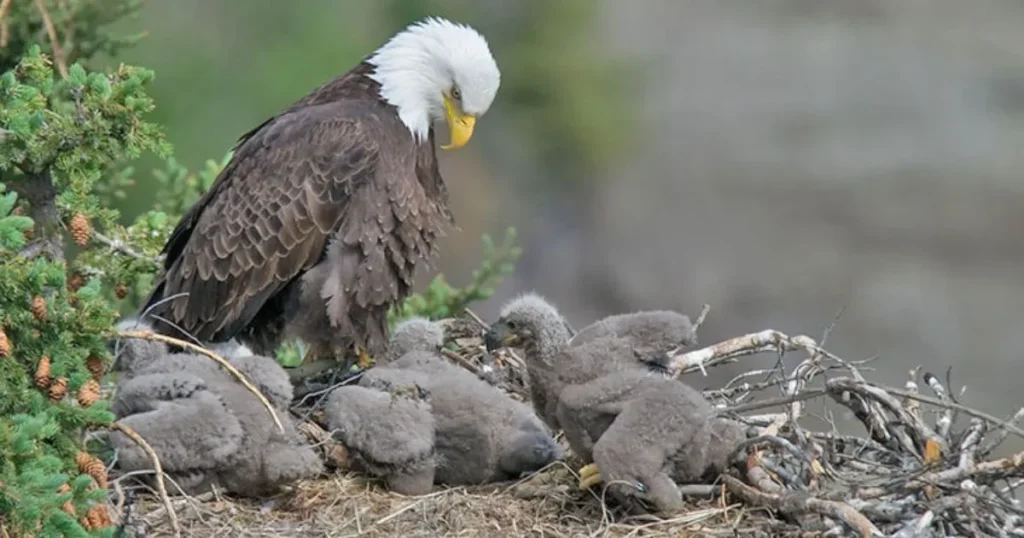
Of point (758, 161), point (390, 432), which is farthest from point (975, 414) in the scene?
point (758, 161)

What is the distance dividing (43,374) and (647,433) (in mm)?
1457

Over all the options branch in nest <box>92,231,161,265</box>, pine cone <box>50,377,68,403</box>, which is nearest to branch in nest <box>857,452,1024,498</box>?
pine cone <box>50,377,68,403</box>

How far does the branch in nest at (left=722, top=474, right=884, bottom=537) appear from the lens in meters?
3.41

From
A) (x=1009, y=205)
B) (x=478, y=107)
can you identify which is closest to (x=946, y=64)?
(x=1009, y=205)

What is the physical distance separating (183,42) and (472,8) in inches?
139

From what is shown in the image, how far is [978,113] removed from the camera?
1476 cm

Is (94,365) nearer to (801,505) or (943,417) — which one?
Result: (801,505)

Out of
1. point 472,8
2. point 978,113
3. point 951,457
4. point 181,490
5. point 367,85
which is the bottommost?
point 181,490

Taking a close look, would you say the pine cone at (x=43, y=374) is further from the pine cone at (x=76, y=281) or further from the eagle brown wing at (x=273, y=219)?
the eagle brown wing at (x=273, y=219)

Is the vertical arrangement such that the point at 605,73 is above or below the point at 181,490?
above

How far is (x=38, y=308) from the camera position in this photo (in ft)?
10.1

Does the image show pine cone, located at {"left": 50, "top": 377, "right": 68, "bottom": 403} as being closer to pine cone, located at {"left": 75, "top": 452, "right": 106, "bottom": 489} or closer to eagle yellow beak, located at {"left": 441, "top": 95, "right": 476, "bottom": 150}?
pine cone, located at {"left": 75, "top": 452, "right": 106, "bottom": 489}

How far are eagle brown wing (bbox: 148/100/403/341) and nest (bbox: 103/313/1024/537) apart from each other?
2.53 feet

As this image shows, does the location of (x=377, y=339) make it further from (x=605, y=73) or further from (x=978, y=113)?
(x=978, y=113)
